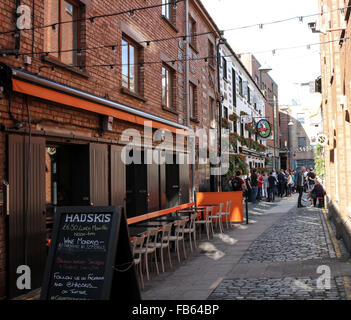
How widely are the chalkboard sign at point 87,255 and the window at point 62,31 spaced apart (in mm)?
3813

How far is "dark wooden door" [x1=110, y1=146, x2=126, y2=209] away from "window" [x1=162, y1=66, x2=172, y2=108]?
168 inches

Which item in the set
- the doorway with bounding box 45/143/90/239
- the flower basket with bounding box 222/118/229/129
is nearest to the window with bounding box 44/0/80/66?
the doorway with bounding box 45/143/90/239

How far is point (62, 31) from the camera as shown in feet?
28.7

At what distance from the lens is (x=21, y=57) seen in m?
7.15

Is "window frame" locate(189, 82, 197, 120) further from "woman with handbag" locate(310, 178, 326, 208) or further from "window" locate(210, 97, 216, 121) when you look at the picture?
"woman with handbag" locate(310, 178, 326, 208)

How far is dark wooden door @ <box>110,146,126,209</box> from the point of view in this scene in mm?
9883

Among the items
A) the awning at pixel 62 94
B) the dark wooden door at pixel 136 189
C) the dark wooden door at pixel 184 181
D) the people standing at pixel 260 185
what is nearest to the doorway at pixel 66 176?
the awning at pixel 62 94

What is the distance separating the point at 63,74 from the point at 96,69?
1.37 meters

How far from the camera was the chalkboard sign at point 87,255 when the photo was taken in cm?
479

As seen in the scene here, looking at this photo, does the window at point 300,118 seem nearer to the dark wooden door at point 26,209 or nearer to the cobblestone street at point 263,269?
the cobblestone street at point 263,269

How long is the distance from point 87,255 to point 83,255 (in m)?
0.05

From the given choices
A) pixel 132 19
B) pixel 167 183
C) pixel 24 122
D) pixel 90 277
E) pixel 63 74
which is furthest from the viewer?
pixel 167 183
